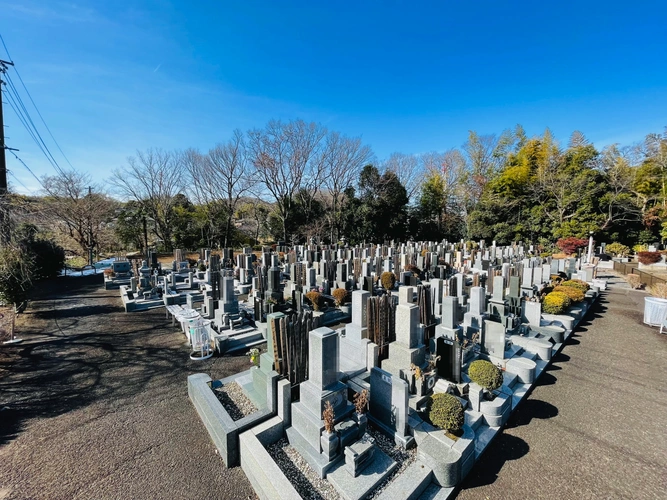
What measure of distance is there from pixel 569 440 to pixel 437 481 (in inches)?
105

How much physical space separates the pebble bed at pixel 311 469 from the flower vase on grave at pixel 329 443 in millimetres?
293

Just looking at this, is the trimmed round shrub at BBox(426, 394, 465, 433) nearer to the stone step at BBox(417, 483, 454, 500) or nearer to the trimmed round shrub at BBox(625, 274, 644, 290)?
the stone step at BBox(417, 483, 454, 500)

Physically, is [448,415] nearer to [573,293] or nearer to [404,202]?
[573,293]

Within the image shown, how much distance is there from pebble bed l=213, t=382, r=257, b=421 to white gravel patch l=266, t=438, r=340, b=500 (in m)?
0.80

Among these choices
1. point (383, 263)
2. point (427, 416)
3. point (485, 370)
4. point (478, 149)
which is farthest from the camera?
point (478, 149)

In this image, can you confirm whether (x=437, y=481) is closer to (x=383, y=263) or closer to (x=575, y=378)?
(x=575, y=378)

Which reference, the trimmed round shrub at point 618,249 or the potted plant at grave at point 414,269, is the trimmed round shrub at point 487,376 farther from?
the trimmed round shrub at point 618,249

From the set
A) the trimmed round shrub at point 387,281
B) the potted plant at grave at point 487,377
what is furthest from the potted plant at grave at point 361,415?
the trimmed round shrub at point 387,281

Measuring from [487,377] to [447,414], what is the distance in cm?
136

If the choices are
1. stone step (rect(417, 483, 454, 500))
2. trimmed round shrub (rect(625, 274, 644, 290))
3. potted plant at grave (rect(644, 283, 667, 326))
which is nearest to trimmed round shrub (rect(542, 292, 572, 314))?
potted plant at grave (rect(644, 283, 667, 326))

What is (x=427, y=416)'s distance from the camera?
14.7 feet

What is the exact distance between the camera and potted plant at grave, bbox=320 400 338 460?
3.77 meters

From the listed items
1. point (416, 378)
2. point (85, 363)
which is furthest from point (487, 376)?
point (85, 363)

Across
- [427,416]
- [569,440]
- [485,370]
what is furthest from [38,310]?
[569,440]
